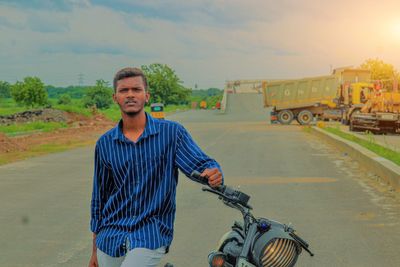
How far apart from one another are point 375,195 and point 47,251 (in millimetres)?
5847

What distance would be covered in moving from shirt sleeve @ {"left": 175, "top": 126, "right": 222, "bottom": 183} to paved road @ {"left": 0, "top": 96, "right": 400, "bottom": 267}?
295 cm

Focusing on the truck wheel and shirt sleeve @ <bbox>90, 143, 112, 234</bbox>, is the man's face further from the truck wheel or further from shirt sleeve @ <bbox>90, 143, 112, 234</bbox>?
the truck wheel

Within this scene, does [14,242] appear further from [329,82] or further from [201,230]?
[329,82]

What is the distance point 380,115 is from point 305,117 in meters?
12.2

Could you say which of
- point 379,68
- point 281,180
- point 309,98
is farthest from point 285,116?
point 379,68

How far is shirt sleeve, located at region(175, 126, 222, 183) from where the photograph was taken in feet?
10.4

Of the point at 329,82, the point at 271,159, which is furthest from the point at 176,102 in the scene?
the point at 271,159

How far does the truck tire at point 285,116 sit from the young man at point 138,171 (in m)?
37.6

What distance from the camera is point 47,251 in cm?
655

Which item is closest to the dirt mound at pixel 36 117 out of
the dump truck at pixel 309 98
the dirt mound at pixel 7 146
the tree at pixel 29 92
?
the dump truck at pixel 309 98

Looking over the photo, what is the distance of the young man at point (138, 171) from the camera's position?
10.1ft

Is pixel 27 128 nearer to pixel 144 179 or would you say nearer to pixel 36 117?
pixel 36 117

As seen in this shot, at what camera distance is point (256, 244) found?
2537 mm

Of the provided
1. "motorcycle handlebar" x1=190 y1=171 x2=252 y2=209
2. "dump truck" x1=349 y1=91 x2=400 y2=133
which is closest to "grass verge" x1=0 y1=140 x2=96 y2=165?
"dump truck" x1=349 y1=91 x2=400 y2=133
